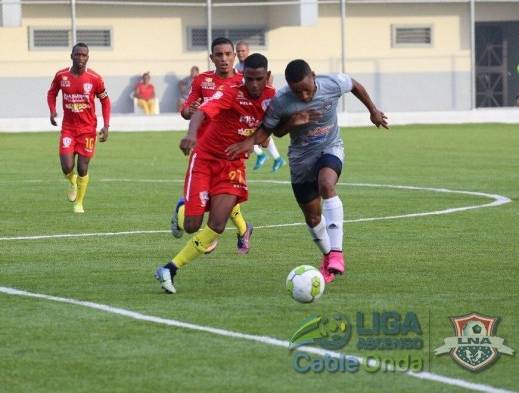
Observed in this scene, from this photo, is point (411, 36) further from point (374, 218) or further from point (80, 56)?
point (374, 218)

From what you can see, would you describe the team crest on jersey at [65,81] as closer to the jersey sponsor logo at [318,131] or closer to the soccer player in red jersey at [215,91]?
the soccer player in red jersey at [215,91]

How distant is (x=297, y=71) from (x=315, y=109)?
50 centimetres

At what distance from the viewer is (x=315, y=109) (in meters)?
11.7

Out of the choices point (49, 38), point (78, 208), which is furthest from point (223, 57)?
point (49, 38)

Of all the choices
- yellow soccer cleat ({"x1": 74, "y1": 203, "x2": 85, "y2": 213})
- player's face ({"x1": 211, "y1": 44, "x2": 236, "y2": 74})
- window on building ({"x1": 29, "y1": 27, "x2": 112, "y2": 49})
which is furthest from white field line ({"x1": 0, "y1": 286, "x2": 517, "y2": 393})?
window on building ({"x1": 29, "y1": 27, "x2": 112, "y2": 49})

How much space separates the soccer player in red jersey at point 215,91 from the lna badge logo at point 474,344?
4.68m

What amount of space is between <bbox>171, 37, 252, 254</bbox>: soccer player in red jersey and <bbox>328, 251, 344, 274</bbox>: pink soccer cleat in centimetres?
219

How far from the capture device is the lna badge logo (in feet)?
27.3

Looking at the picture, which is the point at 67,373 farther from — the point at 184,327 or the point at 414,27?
the point at 414,27

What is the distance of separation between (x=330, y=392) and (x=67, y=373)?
1.57 m

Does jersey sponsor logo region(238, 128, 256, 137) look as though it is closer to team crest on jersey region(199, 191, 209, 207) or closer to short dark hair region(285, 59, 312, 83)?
team crest on jersey region(199, 191, 209, 207)

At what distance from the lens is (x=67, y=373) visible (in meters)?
8.12

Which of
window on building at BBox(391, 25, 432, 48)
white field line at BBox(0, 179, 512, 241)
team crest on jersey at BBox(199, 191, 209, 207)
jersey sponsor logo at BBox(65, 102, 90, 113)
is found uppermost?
window on building at BBox(391, 25, 432, 48)

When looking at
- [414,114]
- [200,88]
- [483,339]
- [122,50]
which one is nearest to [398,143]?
[414,114]
